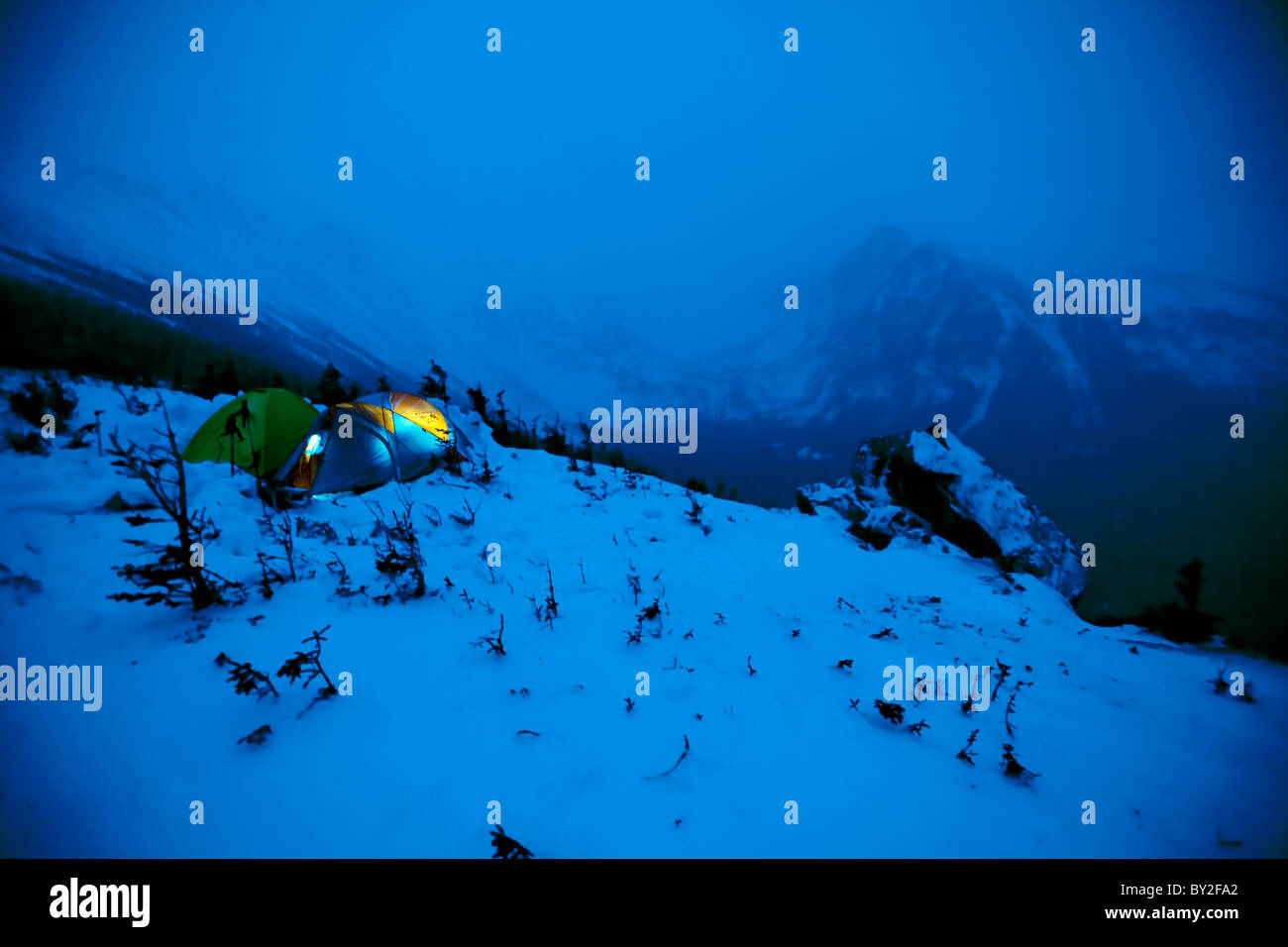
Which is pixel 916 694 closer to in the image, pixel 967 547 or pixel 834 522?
pixel 834 522

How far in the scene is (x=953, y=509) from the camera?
25.2 feet

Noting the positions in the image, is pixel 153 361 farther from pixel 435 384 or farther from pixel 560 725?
pixel 560 725

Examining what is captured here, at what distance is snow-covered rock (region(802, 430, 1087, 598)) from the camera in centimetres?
747

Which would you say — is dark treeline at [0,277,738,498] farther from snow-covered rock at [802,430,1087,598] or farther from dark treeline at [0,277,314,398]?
snow-covered rock at [802,430,1087,598]

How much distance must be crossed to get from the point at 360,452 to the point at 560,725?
5118mm

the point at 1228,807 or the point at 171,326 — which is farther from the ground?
the point at 171,326

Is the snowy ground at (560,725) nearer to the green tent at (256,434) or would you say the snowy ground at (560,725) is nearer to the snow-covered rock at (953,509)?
the green tent at (256,434)

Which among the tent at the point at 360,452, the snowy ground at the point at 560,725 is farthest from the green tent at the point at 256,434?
the snowy ground at the point at 560,725

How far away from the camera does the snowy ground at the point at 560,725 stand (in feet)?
5.31

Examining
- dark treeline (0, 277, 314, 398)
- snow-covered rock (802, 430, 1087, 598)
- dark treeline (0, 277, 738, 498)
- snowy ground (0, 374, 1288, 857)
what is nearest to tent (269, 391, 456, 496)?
snowy ground (0, 374, 1288, 857)

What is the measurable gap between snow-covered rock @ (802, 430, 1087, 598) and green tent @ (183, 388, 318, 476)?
30.9 ft
